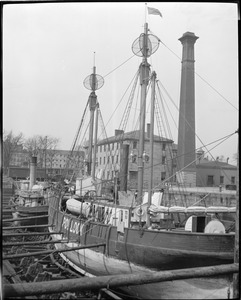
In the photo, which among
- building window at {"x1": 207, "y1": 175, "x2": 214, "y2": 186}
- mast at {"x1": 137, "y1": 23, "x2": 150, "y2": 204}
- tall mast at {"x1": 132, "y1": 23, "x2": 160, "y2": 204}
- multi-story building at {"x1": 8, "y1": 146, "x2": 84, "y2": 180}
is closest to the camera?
multi-story building at {"x1": 8, "y1": 146, "x2": 84, "y2": 180}

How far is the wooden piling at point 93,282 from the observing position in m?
2.08

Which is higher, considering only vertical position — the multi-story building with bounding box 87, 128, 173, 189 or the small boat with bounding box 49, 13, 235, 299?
the multi-story building with bounding box 87, 128, 173, 189

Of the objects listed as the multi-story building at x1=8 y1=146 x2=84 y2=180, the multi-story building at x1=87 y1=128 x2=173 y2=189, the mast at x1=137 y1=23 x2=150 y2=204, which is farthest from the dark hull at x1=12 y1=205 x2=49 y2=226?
the mast at x1=137 y1=23 x2=150 y2=204

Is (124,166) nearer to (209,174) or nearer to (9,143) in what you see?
(209,174)

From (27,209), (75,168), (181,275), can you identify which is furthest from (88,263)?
(27,209)

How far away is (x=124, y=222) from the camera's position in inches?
222

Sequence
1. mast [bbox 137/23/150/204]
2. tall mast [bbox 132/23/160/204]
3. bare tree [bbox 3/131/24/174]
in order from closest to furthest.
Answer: bare tree [bbox 3/131/24/174] → tall mast [bbox 132/23/160/204] → mast [bbox 137/23/150/204]

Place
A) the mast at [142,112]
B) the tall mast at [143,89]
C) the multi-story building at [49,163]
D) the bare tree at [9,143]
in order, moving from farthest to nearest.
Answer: the mast at [142,112], the tall mast at [143,89], the multi-story building at [49,163], the bare tree at [9,143]

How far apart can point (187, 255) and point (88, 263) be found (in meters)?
1.58

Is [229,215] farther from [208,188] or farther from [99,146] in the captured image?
[99,146]

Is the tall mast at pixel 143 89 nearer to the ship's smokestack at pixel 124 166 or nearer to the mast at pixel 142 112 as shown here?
the mast at pixel 142 112

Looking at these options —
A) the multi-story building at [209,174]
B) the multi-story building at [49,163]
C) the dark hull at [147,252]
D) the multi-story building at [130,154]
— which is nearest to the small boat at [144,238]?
the dark hull at [147,252]

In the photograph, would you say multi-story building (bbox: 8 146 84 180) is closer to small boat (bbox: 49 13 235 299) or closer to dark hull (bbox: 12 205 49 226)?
small boat (bbox: 49 13 235 299)

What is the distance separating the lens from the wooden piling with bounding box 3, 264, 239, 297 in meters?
2.08
